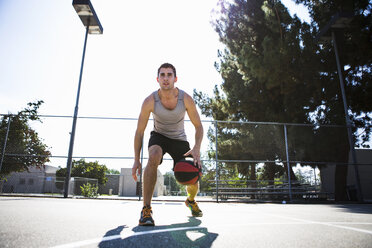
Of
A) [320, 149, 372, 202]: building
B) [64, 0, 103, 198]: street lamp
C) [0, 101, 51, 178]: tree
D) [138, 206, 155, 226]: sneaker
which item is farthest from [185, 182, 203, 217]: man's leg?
[320, 149, 372, 202]: building

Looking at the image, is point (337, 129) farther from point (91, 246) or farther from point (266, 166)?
point (91, 246)

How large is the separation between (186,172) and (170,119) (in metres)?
0.70

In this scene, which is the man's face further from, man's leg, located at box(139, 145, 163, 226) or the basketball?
the basketball

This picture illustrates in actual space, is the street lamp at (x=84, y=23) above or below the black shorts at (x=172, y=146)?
above

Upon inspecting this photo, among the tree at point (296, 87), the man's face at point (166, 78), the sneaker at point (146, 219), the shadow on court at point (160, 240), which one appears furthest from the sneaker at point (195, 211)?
the tree at point (296, 87)

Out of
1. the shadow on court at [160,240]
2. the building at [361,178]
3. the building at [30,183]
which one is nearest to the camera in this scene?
the shadow on court at [160,240]

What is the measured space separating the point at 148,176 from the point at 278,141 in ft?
30.8

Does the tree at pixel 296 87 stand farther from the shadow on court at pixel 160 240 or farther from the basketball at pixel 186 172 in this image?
the shadow on court at pixel 160 240

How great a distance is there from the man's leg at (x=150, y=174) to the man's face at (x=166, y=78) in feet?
2.44

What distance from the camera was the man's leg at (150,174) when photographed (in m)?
2.28

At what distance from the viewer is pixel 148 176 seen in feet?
7.81

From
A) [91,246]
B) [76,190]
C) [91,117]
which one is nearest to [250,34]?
[91,117]

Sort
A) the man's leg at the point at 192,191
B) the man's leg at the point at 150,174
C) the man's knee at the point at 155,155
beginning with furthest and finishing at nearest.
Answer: the man's leg at the point at 192,191, the man's knee at the point at 155,155, the man's leg at the point at 150,174

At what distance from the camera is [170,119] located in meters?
2.89
